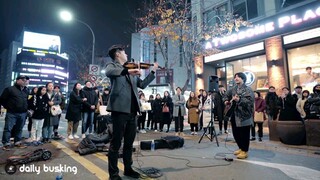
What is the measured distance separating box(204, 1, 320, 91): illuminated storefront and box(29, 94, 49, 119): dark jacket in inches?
447

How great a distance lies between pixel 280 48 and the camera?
12.0 m

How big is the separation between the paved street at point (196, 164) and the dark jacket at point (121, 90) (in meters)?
1.29

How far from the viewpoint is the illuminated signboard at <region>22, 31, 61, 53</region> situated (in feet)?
206

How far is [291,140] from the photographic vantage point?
255 inches

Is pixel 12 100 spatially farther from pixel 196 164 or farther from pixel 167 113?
pixel 167 113

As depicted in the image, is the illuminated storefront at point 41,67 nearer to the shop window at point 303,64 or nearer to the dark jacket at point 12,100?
the dark jacket at point 12,100

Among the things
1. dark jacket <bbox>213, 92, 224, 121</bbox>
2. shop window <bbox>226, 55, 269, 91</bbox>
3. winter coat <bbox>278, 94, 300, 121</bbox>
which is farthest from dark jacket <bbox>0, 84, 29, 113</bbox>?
shop window <bbox>226, 55, 269, 91</bbox>

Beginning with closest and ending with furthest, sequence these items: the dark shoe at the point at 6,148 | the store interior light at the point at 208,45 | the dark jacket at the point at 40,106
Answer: the dark shoe at the point at 6,148, the dark jacket at the point at 40,106, the store interior light at the point at 208,45

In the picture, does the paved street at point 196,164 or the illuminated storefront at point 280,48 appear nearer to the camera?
the paved street at point 196,164

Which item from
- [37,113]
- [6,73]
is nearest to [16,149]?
[37,113]

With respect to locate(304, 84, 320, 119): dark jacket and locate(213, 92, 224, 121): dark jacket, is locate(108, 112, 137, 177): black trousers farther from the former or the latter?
locate(213, 92, 224, 121): dark jacket

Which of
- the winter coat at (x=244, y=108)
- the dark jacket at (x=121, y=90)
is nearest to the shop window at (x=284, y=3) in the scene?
the winter coat at (x=244, y=108)

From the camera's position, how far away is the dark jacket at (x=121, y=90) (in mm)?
3387

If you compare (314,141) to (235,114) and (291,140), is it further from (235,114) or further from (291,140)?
(235,114)
